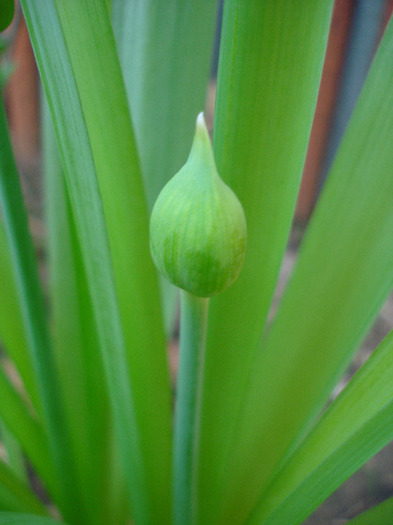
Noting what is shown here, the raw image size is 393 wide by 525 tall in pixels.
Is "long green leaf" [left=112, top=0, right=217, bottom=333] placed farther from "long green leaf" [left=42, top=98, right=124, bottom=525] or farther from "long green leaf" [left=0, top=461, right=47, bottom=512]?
"long green leaf" [left=0, top=461, right=47, bottom=512]

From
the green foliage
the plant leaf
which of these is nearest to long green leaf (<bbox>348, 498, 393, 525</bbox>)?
the green foliage

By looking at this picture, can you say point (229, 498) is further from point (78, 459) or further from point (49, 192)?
point (49, 192)

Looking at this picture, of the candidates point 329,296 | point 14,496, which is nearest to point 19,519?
point 14,496

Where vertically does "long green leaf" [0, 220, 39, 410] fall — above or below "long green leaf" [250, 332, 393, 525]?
above

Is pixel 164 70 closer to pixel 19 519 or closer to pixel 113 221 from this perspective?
pixel 113 221

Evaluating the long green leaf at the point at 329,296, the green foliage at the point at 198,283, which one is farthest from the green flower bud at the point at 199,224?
the long green leaf at the point at 329,296

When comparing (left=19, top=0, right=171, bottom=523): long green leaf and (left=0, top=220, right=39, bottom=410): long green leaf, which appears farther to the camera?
(left=0, top=220, right=39, bottom=410): long green leaf

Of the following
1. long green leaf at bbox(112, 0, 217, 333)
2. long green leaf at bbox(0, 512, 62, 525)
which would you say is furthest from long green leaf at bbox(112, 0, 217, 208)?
long green leaf at bbox(0, 512, 62, 525)

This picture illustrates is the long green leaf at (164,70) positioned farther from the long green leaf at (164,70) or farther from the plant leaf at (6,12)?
the plant leaf at (6,12)

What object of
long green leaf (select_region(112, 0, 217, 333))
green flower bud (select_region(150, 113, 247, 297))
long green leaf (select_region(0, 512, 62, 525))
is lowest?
long green leaf (select_region(0, 512, 62, 525))
